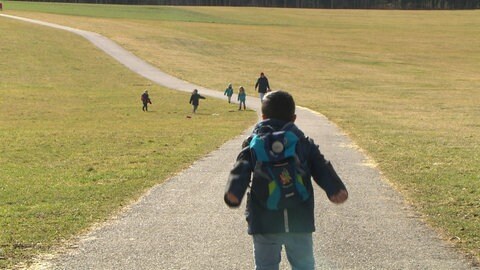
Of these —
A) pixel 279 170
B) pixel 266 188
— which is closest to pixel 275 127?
pixel 279 170

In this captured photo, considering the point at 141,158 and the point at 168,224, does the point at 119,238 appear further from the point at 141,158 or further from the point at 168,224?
the point at 141,158

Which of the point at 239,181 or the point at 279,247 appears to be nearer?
the point at 239,181

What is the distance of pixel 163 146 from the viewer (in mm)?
Result: 18984

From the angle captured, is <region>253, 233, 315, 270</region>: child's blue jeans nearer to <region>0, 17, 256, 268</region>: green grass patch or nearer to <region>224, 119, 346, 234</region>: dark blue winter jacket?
<region>224, 119, 346, 234</region>: dark blue winter jacket

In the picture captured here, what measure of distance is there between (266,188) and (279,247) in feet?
1.71

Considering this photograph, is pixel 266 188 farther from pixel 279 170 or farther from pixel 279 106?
pixel 279 106

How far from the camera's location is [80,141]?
2103 cm

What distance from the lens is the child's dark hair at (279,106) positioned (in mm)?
5359

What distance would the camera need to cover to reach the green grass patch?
30.8 feet

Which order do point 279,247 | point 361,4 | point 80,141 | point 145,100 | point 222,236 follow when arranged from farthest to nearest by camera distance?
point 361,4
point 145,100
point 80,141
point 222,236
point 279,247

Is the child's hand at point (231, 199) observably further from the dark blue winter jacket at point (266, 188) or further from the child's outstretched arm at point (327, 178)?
the child's outstretched arm at point (327, 178)

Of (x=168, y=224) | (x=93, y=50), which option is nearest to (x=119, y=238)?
(x=168, y=224)

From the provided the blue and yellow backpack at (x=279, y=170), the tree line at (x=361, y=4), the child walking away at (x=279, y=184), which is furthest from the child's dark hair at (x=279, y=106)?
the tree line at (x=361, y=4)

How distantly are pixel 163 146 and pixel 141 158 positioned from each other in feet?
9.23
